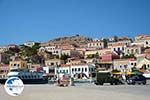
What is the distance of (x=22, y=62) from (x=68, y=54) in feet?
80.3

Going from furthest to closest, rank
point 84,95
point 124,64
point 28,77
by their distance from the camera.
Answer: point 124,64 < point 28,77 < point 84,95

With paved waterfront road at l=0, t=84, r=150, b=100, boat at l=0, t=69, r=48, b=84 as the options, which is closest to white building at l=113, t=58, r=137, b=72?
boat at l=0, t=69, r=48, b=84

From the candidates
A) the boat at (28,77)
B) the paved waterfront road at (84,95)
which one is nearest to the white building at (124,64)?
the boat at (28,77)

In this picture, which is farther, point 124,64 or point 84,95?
point 124,64

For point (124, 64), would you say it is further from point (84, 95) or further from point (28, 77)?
point (84, 95)

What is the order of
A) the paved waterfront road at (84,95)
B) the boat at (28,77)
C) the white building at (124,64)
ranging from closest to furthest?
1. the paved waterfront road at (84,95)
2. the boat at (28,77)
3. the white building at (124,64)

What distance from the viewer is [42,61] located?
11206 cm

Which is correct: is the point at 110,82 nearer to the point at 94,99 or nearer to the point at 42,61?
the point at 94,99

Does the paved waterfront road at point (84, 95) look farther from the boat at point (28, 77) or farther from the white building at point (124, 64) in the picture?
the white building at point (124, 64)

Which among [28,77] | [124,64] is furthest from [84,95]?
[124,64]

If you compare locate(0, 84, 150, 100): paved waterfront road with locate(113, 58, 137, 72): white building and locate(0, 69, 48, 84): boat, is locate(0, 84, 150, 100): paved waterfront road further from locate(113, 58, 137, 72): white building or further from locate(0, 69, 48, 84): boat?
locate(113, 58, 137, 72): white building

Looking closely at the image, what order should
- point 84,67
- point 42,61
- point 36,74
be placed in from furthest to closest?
point 42,61, point 84,67, point 36,74

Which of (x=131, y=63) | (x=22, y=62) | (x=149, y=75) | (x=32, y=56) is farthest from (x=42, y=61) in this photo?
(x=149, y=75)

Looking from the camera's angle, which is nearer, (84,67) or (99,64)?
(84,67)
